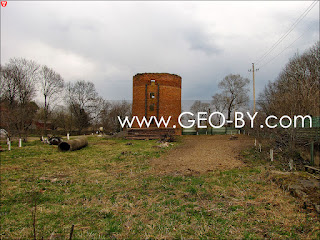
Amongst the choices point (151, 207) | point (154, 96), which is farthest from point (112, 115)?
point (151, 207)

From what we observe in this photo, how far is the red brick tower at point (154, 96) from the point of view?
2725 cm

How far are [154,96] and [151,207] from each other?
75.7 feet

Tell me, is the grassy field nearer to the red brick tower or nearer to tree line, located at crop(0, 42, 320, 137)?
tree line, located at crop(0, 42, 320, 137)

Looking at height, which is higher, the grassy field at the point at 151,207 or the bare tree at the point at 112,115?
the bare tree at the point at 112,115

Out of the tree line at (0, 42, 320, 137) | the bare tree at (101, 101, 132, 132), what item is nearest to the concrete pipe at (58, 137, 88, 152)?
the tree line at (0, 42, 320, 137)

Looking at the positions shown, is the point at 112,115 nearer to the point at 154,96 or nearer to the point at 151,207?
the point at 154,96

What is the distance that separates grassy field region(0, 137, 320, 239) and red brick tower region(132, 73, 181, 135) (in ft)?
63.0

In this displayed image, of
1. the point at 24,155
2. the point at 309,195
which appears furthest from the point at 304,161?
the point at 24,155

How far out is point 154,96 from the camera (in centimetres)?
2736

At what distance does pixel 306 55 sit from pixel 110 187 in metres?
27.1

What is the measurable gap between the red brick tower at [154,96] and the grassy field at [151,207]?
19.2 metres

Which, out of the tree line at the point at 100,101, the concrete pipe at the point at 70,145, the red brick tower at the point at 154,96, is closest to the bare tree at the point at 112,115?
the tree line at the point at 100,101

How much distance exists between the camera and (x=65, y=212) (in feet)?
15.5

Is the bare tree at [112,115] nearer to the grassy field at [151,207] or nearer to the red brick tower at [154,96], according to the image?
the red brick tower at [154,96]
